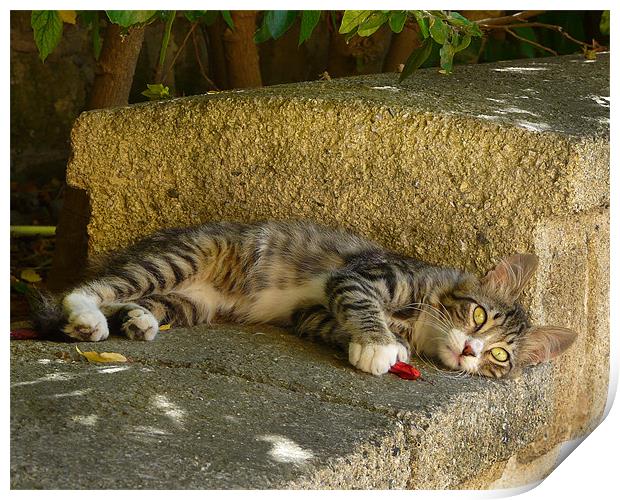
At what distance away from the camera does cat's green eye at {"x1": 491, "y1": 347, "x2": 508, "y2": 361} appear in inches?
126

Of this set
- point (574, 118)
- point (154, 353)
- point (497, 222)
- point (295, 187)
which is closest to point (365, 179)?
point (295, 187)

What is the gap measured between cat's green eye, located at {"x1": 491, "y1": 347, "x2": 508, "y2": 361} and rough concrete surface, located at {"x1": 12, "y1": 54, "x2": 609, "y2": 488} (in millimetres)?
123

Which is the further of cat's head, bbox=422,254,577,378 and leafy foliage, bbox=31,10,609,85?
cat's head, bbox=422,254,577,378

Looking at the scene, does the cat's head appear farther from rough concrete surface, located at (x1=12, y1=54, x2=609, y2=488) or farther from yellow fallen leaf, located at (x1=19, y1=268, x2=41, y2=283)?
yellow fallen leaf, located at (x1=19, y1=268, x2=41, y2=283)

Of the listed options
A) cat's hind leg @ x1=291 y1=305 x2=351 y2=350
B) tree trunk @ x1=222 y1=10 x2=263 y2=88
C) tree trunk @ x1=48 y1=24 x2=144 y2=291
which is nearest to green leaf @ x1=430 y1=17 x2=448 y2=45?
cat's hind leg @ x1=291 y1=305 x2=351 y2=350

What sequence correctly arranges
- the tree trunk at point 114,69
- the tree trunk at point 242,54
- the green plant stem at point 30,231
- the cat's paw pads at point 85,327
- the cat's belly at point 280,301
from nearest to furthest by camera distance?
the cat's paw pads at point 85,327 < the cat's belly at point 280,301 < the tree trunk at point 114,69 < the tree trunk at point 242,54 < the green plant stem at point 30,231

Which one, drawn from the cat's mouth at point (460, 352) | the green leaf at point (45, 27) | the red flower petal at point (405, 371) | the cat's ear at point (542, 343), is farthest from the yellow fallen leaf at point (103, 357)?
the cat's ear at point (542, 343)

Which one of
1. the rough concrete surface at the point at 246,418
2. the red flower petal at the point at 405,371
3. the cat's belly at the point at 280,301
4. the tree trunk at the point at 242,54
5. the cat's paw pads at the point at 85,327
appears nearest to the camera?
the rough concrete surface at the point at 246,418

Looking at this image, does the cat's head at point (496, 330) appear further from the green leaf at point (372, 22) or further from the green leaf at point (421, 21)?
the green leaf at point (372, 22)

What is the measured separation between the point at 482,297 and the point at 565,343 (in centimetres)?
34

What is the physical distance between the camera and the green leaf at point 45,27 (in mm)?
2918

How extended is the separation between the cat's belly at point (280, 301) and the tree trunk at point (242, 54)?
1991mm

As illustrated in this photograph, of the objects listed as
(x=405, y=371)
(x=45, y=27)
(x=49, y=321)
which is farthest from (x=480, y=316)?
(x=45, y=27)

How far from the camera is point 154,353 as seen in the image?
10.00ft
